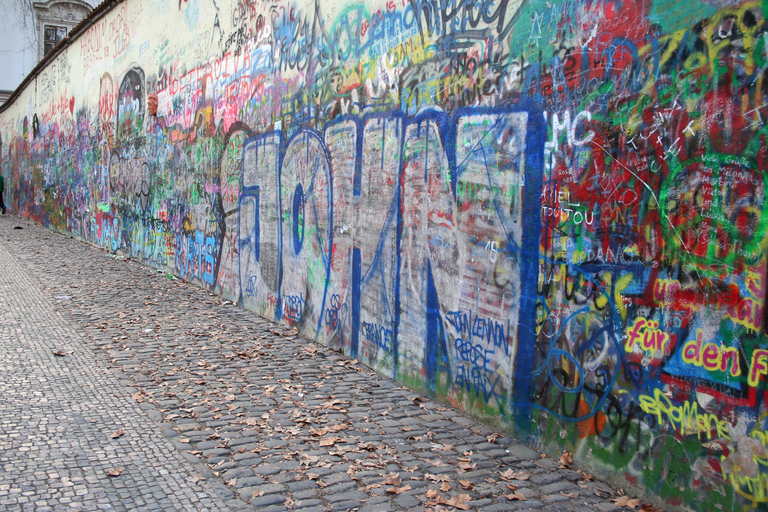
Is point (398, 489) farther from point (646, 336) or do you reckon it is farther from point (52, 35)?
point (52, 35)

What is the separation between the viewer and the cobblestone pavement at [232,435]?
3.64 meters

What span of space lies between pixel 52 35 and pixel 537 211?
139 ft

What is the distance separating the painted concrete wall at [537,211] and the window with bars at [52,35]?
35581 mm

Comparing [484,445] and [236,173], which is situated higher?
[236,173]

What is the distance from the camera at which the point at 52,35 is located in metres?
38.4

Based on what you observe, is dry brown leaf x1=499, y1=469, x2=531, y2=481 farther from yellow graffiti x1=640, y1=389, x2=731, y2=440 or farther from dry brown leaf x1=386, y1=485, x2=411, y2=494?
yellow graffiti x1=640, y1=389, x2=731, y2=440

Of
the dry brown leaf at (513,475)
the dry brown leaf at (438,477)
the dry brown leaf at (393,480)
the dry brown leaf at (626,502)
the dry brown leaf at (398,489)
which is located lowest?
the dry brown leaf at (393,480)

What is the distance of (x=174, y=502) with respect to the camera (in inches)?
139

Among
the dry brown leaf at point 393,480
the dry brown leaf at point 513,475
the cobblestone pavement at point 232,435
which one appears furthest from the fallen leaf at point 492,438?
Result: the dry brown leaf at point 393,480

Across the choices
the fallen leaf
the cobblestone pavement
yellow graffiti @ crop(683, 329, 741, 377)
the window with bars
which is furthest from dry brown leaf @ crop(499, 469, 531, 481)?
the window with bars

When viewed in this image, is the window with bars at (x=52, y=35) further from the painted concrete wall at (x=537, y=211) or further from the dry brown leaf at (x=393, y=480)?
the dry brown leaf at (x=393, y=480)

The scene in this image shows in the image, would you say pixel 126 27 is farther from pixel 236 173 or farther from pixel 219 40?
pixel 236 173

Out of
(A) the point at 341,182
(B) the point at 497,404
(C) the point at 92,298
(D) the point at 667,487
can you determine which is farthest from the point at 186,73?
(D) the point at 667,487

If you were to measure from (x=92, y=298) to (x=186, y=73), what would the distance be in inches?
167
